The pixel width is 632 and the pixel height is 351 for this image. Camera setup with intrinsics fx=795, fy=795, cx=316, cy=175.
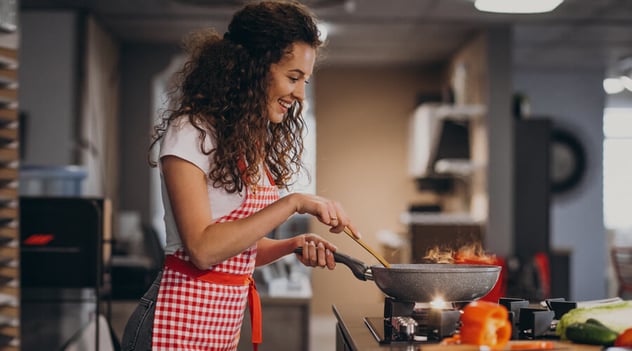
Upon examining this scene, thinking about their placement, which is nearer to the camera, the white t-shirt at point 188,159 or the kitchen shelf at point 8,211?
the white t-shirt at point 188,159

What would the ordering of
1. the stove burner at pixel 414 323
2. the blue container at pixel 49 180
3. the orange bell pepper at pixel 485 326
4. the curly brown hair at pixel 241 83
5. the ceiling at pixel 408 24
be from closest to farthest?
the orange bell pepper at pixel 485 326, the stove burner at pixel 414 323, the curly brown hair at pixel 241 83, the blue container at pixel 49 180, the ceiling at pixel 408 24

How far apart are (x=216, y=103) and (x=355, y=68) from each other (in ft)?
22.5

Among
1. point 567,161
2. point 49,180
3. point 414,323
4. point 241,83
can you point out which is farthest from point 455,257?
point 567,161

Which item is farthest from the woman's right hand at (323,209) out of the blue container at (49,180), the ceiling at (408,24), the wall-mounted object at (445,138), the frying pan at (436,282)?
the wall-mounted object at (445,138)

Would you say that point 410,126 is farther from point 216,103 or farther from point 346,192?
point 216,103

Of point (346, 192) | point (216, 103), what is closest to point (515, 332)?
point (216, 103)

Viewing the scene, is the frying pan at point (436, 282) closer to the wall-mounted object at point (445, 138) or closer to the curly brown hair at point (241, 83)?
the curly brown hair at point (241, 83)

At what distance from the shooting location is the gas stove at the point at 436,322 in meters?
1.40

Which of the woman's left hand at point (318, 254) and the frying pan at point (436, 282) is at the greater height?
the woman's left hand at point (318, 254)

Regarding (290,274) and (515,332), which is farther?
(290,274)

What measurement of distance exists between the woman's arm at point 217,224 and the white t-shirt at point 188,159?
3 cm

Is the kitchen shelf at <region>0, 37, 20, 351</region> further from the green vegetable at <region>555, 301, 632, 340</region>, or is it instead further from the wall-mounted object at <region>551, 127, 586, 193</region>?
the wall-mounted object at <region>551, 127, 586, 193</region>

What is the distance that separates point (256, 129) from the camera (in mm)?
1669

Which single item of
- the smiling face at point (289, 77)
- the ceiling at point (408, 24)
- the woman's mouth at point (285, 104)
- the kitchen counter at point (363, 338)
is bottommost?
the kitchen counter at point (363, 338)
